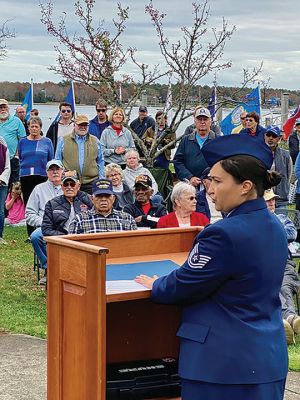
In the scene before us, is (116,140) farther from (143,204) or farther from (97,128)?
(143,204)

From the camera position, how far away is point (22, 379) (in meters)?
6.14

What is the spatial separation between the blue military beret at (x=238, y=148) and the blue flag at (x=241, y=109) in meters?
11.0

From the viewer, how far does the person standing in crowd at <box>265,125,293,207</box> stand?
1080 centimetres

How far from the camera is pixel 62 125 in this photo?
12.6 m

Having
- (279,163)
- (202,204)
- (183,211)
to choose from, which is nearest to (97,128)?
(279,163)

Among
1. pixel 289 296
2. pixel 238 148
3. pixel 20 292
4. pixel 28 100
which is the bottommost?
pixel 20 292

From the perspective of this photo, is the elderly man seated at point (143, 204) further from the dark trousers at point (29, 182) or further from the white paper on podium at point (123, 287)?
the white paper on podium at point (123, 287)

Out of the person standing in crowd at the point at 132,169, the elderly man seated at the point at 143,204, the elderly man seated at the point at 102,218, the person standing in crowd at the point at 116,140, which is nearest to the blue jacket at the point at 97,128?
the person standing in crowd at the point at 116,140

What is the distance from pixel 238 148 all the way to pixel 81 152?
7257mm

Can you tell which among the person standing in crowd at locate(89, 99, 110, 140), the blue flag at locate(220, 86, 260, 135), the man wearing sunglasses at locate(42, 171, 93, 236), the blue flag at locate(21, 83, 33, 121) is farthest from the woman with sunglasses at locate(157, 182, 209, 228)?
the blue flag at locate(21, 83, 33, 121)

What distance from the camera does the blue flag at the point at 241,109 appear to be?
15486 millimetres

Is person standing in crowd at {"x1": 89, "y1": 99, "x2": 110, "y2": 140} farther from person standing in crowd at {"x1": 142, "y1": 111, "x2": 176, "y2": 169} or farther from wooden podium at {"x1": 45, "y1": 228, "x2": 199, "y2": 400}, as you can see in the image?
wooden podium at {"x1": 45, "y1": 228, "x2": 199, "y2": 400}

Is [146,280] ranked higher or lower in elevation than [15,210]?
higher

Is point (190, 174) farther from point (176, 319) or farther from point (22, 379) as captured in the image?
point (176, 319)
